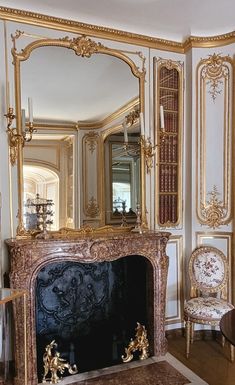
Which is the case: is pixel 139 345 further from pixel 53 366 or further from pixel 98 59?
pixel 98 59

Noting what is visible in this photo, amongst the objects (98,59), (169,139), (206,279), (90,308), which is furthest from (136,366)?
(98,59)

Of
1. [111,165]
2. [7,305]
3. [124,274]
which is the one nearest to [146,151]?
[111,165]

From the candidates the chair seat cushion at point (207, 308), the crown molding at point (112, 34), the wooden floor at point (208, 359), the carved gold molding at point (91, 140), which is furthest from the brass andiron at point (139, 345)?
the crown molding at point (112, 34)

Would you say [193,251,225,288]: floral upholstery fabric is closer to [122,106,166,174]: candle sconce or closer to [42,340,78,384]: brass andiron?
[122,106,166,174]: candle sconce

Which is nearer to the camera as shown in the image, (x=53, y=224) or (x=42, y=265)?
(x=42, y=265)

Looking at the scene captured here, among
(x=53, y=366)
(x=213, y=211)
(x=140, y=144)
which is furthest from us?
(x=213, y=211)

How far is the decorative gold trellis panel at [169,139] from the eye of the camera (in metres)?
3.22

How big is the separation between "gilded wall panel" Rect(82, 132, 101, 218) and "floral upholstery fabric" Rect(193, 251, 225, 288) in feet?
3.55

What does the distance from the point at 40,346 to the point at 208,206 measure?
1931 mm

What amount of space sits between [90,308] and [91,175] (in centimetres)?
116

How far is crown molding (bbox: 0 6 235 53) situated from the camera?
2661mm

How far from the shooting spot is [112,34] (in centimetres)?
299

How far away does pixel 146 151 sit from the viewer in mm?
3143

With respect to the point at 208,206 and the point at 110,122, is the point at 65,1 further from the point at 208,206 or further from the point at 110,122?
the point at 208,206
